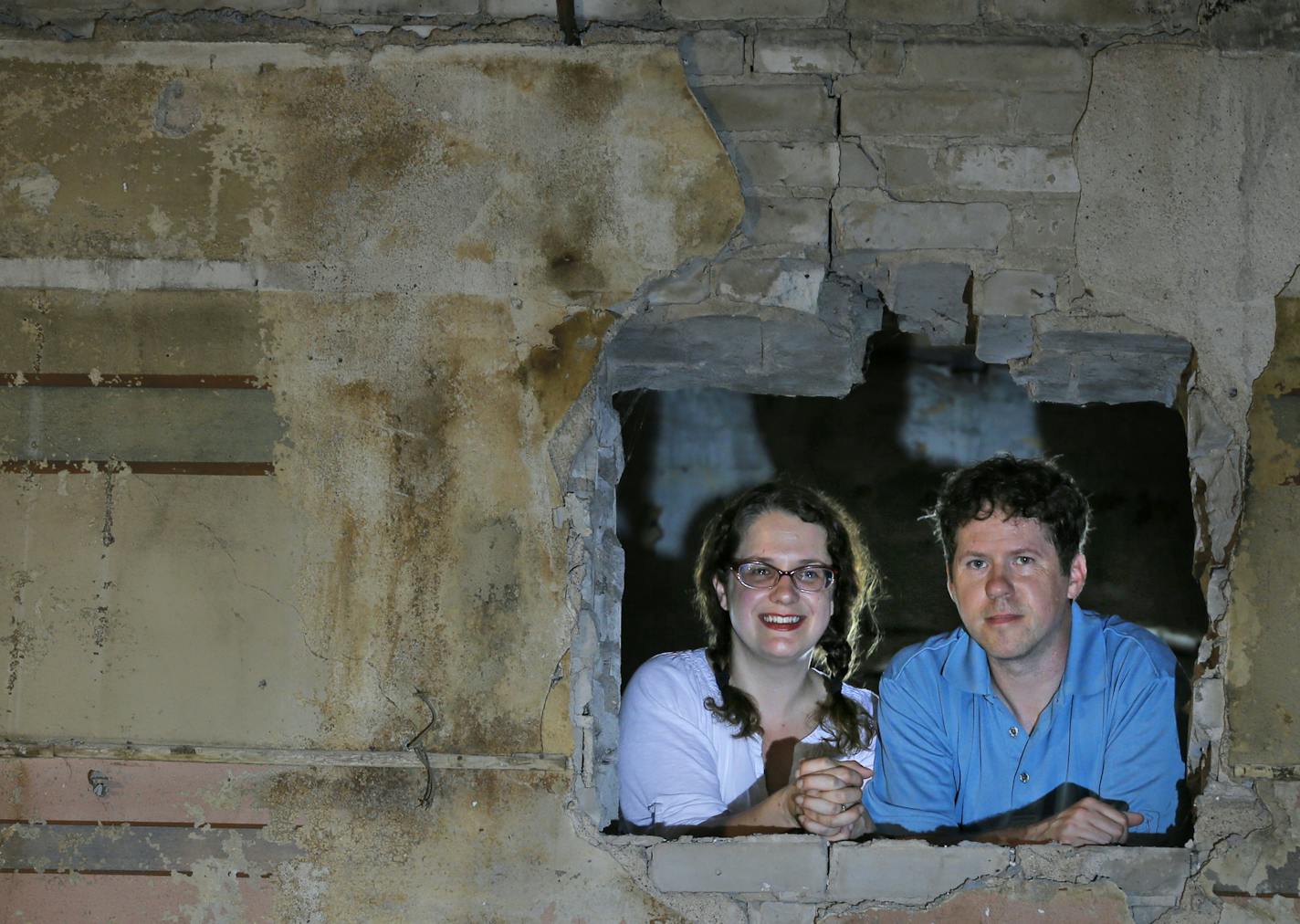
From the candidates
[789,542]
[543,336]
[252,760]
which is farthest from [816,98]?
[252,760]

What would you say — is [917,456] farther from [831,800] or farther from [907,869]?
[907,869]

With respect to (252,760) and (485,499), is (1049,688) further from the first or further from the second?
(252,760)

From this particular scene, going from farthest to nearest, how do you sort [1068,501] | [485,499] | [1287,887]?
1. [1068,501]
2. [485,499]
3. [1287,887]

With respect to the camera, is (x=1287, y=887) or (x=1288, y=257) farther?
(x=1288, y=257)

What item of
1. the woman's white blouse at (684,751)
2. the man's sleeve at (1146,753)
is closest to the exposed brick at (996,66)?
the man's sleeve at (1146,753)

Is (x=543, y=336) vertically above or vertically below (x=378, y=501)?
above

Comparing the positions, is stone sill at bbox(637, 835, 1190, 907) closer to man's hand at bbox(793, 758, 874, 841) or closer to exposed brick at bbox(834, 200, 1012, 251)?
man's hand at bbox(793, 758, 874, 841)

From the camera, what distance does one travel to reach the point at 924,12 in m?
3.43

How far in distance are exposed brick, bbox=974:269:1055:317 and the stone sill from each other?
140 cm

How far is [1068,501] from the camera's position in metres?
3.57

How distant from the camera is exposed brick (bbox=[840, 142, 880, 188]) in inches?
132

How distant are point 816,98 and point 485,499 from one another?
4.69 feet

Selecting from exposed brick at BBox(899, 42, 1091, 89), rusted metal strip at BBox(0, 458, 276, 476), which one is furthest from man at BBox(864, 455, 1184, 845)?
rusted metal strip at BBox(0, 458, 276, 476)

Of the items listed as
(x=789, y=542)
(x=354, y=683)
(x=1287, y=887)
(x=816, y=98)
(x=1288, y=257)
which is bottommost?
(x=1287, y=887)
